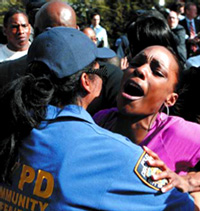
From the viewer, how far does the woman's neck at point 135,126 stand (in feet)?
7.43

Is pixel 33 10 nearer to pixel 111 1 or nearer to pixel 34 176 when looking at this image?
pixel 34 176

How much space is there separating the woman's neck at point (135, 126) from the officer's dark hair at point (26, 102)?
66 cm

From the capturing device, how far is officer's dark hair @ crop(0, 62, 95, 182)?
162 cm

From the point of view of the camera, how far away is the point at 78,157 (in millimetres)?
1504

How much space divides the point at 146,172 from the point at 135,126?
2.49 ft

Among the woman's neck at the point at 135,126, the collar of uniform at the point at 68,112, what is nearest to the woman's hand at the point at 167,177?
the collar of uniform at the point at 68,112

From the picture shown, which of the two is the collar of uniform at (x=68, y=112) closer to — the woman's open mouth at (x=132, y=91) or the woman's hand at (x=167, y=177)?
the woman's hand at (x=167, y=177)

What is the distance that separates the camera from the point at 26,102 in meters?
1.64

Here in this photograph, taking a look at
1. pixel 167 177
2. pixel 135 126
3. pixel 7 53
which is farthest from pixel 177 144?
pixel 7 53

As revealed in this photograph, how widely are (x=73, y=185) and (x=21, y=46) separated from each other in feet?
11.5

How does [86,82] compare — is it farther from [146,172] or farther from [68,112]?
[146,172]

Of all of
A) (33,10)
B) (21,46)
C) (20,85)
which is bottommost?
(21,46)

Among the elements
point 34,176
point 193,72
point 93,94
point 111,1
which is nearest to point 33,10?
point 193,72

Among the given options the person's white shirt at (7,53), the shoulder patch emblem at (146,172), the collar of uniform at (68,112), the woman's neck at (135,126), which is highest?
the collar of uniform at (68,112)
